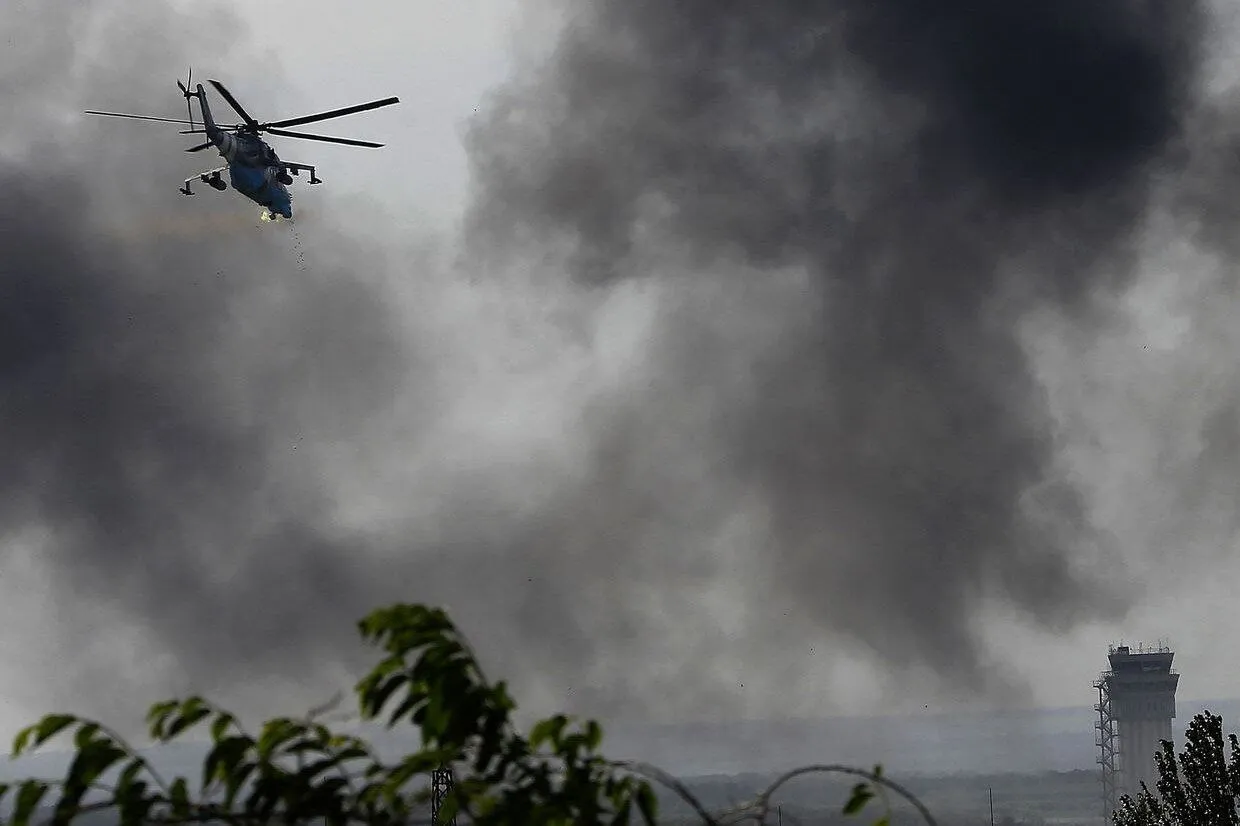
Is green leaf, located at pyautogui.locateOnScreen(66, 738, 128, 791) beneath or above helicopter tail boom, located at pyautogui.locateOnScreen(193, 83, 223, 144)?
beneath

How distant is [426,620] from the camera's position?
6871 millimetres

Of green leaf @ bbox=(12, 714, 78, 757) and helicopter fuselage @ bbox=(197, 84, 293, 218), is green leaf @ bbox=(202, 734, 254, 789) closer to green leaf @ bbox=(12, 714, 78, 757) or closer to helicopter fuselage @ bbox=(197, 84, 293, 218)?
green leaf @ bbox=(12, 714, 78, 757)

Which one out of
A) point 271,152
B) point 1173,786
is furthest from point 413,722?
point 1173,786

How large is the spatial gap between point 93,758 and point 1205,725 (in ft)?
280

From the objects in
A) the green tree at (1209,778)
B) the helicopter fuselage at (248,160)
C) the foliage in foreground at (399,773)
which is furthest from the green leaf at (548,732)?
the helicopter fuselage at (248,160)

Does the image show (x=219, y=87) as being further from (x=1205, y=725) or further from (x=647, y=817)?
(x=647, y=817)

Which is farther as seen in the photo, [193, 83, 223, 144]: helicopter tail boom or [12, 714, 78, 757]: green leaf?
[193, 83, 223, 144]: helicopter tail boom

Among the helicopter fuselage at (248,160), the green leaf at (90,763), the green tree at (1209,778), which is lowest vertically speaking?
the green leaf at (90,763)

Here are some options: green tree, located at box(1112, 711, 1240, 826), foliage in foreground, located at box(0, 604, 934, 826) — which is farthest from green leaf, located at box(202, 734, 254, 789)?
green tree, located at box(1112, 711, 1240, 826)

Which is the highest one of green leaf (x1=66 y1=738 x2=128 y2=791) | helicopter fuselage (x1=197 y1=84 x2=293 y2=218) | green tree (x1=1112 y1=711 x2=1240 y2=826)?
helicopter fuselage (x1=197 y1=84 x2=293 y2=218)

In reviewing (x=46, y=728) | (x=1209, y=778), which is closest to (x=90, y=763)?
(x=46, y=728)

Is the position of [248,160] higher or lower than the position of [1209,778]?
higher

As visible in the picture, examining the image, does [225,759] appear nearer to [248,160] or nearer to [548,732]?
[548,732]

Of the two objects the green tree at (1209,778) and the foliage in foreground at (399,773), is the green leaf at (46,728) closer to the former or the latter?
the foliage in foreground at (399,773)
